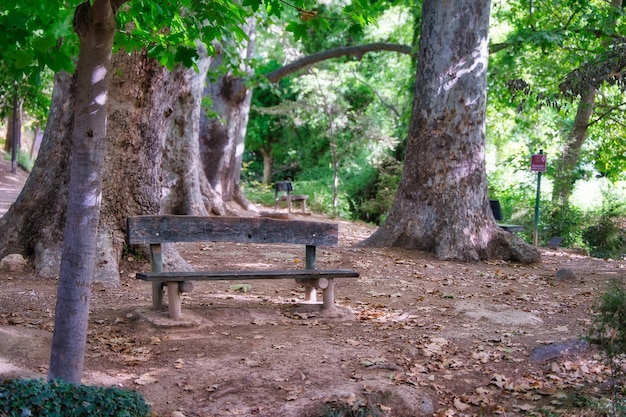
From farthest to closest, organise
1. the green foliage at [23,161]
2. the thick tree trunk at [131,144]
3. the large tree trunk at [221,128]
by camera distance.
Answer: the green foliage at [23,161]
the large tree trunk at [221,128]
the thick tree trunk at [131,144]

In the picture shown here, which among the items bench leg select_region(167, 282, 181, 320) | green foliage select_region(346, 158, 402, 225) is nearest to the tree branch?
green foliage select_region(346, 158, 402, 225)

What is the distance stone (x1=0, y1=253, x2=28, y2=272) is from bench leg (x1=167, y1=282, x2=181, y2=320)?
2.63m

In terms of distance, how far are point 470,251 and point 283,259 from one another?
2890 mm

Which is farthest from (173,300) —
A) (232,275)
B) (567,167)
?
(567,167)

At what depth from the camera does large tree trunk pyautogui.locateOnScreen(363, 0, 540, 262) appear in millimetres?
11195

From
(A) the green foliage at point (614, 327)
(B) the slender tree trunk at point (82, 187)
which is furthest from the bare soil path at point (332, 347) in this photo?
(B) the slender tree trunk at point (82, 187)

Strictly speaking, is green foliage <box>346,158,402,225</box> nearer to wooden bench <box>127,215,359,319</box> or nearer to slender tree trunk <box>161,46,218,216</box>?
slender tree trunk <box>161,46,218,216</box>

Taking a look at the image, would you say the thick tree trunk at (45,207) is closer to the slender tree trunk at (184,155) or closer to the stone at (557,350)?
the slender tree trunk at (184,155)

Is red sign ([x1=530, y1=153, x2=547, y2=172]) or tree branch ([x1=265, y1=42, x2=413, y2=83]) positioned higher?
tree branch ([x1=265, y1=42, x2=413, y2=83])

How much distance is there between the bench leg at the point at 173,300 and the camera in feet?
21.2

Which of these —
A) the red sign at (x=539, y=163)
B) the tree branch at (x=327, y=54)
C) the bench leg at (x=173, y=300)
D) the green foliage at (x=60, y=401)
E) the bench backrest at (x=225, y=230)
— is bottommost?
the green foliage at (x=60, y=401)

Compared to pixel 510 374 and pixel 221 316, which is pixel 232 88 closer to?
pixel 221 316

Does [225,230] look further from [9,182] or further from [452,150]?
[9,182]

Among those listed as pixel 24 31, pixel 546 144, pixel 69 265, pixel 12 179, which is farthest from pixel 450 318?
pixel 12 179
